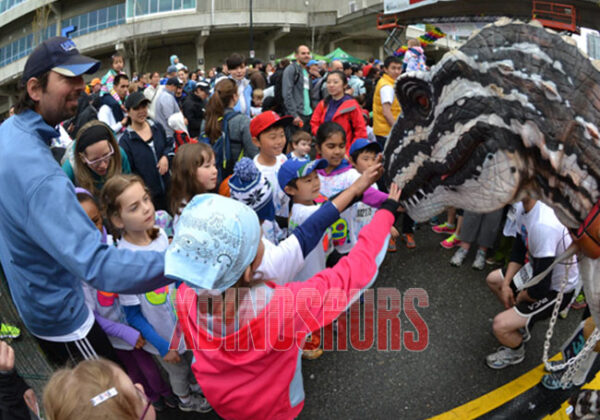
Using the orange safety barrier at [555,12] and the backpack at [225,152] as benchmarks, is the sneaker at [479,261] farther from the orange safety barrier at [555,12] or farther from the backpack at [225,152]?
the orange safety barrier at [555,12]

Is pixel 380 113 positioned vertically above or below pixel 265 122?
below

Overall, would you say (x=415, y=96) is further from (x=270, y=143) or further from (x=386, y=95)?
(x=386, y=95)

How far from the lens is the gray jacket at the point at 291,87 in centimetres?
676

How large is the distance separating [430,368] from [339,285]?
76.0 inches

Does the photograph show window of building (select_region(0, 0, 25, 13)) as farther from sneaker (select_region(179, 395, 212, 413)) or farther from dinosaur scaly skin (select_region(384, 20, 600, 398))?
dinosaur scaly skin (select_region(384, 20, 600, 398))

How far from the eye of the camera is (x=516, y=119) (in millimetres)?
1301

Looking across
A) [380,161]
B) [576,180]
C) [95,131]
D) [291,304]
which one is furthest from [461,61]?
[95,131]

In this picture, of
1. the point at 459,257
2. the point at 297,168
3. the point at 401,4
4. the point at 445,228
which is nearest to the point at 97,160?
the point at 297,168

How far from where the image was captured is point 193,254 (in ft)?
4.89

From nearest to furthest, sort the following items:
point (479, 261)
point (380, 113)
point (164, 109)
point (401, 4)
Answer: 1. point (479, 261)
2. point (380, 113)
3. point (164, 109)
4. point (401, 4)

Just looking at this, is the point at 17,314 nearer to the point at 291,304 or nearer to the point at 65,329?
the point at 65,329

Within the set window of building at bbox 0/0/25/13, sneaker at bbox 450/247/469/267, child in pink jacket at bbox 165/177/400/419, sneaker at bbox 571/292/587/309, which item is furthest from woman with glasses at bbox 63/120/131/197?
window of building at bbox 0/0/25/13

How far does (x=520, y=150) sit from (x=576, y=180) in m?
0.19

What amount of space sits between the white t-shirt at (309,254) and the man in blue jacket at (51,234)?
151 centimetres
